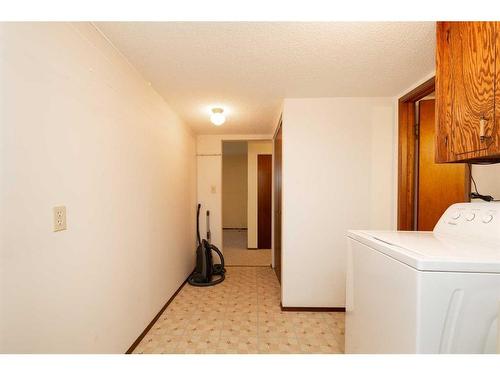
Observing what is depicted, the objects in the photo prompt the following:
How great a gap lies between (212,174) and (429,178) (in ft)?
8.95

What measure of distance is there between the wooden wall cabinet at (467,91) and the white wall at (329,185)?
1.04 metres

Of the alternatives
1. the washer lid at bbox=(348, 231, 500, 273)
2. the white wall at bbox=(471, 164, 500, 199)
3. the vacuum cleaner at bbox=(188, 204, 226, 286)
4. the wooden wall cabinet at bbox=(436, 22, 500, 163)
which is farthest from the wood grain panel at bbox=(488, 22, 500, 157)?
the vacuum cleaner at bbox=(188, 204, 226, 286)

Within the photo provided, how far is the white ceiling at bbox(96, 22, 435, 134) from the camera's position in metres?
1.22

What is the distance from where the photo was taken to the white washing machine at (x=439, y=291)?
2.39 ft

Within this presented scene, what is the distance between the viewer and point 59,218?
99cm

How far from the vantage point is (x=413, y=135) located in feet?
6.77

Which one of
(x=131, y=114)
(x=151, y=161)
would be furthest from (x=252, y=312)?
(x=131, y=114)

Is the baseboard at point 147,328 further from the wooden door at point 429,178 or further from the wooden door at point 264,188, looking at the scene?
the wooden door at point 429,178

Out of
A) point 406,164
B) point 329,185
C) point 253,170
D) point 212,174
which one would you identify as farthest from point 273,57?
point 253,170

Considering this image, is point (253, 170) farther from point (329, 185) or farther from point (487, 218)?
point (487, 218)

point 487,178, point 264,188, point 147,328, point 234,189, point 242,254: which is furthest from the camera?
point 234,189

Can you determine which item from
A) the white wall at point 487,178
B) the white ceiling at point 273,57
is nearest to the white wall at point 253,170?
the white ceiling at point 273,57

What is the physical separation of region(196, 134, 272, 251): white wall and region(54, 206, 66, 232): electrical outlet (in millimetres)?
2618
